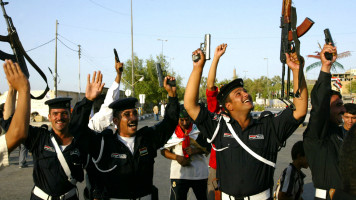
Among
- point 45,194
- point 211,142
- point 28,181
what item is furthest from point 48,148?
point 28,181

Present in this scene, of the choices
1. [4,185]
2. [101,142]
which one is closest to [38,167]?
[101,142]

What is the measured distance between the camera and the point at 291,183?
4.22 m

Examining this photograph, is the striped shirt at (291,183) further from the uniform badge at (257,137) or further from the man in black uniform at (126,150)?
the man in black uniform at (126,150)

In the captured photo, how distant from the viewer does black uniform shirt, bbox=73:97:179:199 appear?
3682 mm

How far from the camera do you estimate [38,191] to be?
3.96 metres

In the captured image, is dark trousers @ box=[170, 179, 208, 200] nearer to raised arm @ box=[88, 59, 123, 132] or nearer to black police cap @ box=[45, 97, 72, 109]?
raised arm @ box=[88, 59, 123, 132]

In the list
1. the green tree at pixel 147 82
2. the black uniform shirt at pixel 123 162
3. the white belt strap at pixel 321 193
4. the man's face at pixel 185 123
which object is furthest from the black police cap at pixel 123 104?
the green tree at pixel 147 82

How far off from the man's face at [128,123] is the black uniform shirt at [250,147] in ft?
2.53

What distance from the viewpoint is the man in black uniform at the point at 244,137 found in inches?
131

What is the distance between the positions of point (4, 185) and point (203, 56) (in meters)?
6.65

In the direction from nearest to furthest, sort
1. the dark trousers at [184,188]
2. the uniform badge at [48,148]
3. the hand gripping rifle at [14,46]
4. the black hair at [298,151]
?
1. the hand gripping rifle at [14,46]
2. the uniform badge at [48,148]
3. the black hair at [298,151]
4. the dark trousers at [184,188]

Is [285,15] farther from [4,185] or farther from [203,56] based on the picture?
[4,185]

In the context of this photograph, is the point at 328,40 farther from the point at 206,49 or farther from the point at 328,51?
the point at 206,49

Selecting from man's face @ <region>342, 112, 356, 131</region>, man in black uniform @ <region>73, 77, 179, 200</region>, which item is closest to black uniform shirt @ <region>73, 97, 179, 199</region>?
man in black uniform @ <region>73, 77, 179, 200</region>
